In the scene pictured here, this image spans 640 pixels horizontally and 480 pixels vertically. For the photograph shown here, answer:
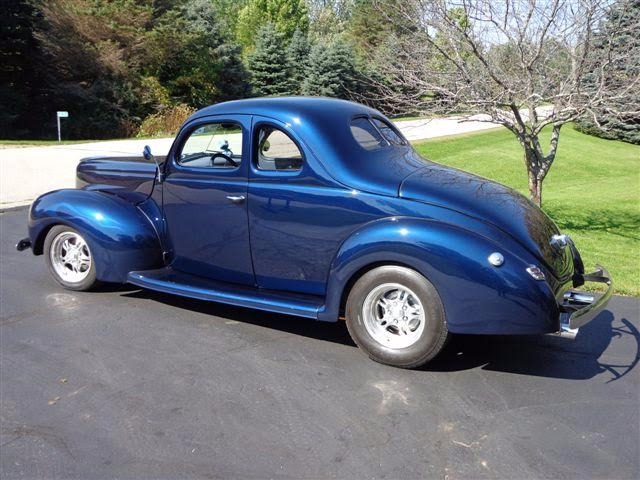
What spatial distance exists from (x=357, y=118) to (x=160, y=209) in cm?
184

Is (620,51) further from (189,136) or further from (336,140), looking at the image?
(189,136)

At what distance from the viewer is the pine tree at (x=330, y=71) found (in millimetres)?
34562

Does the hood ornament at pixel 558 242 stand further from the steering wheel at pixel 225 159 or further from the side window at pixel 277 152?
the steering wheel at pixel 225 159

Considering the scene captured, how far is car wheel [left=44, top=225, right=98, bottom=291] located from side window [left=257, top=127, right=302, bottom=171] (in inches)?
77.7

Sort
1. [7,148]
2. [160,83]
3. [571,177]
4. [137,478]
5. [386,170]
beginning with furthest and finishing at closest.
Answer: [160,83], [7,148], [571,177], [386,170], [137,478]

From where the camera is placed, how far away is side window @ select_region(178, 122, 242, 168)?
5039 millimetres

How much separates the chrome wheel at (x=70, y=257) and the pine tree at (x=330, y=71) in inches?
1169

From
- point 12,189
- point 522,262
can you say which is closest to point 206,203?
point 522,262

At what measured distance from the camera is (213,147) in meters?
5.31

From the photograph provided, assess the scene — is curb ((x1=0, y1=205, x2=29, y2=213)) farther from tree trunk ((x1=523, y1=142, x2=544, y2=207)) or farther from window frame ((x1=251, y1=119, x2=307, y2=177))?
tree trunk ((x1=523, y1=142, x2=544, y2=207))

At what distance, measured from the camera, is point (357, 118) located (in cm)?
509

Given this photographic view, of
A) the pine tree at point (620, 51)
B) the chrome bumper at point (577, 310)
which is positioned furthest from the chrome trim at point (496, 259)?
the pine tree at point (620, 51)

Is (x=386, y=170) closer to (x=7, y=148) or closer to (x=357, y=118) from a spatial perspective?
(x=357, y=118)

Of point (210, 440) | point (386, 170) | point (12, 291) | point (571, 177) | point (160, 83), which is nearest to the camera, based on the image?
point (210, 440)
